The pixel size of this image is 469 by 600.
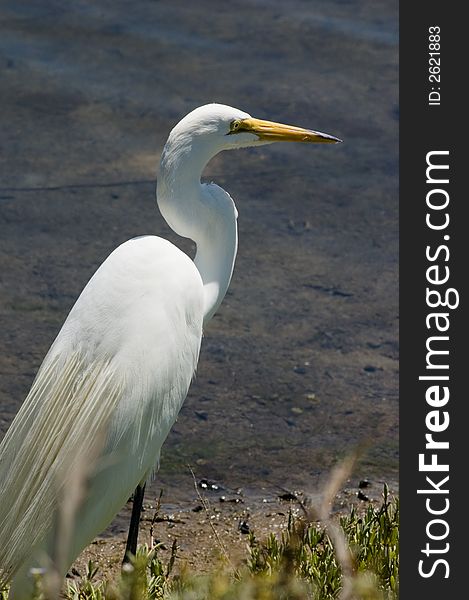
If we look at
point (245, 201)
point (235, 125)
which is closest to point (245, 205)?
point (245, 201)

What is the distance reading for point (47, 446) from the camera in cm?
270

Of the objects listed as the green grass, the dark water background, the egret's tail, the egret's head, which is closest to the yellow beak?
the egret's head

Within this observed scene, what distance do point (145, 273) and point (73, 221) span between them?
2.43 metres

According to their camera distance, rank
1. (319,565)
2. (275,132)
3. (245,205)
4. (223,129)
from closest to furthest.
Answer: (319,565), (223,129), (275,132), (245,205)

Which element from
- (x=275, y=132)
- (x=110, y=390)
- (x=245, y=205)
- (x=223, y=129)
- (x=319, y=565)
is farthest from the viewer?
(x=245, y=205)

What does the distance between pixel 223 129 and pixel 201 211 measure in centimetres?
22

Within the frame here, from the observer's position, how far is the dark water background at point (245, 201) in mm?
4082

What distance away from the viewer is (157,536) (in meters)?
3.43

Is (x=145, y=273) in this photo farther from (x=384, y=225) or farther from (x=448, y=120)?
(x=384, y=225)

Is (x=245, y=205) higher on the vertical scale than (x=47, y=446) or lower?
higher

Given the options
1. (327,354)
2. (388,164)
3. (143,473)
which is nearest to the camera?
(143,473)

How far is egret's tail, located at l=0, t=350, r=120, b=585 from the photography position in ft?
8.46

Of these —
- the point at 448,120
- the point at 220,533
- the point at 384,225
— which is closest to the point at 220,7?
the point at 384,225

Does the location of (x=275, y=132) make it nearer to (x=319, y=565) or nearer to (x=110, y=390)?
(x=110, y=390)
